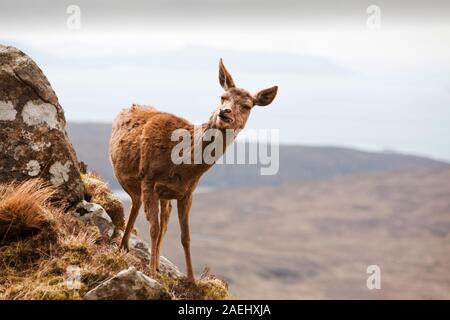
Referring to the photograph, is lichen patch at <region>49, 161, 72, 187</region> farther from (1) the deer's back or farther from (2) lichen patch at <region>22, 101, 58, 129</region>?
(1) the deer's back

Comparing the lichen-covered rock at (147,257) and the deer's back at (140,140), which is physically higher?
the deer's back at (140,140)

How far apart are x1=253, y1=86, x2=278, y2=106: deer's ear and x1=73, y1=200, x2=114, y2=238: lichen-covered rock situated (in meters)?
4.05

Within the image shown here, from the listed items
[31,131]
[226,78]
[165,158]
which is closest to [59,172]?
[31,131]

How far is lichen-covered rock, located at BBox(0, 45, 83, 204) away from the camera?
16.2 metres

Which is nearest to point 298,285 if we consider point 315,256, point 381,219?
point 315,256

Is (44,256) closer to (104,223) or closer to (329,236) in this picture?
(104,223)

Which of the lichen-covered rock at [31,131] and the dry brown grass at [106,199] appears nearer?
the lichen-covered rock at [31,131]

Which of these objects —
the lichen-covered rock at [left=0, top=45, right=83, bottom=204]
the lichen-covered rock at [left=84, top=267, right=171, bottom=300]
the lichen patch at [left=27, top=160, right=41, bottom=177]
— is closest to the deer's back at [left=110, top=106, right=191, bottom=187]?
the lichen-covered rock at [left=0, top=45, right=83, bottom=204]

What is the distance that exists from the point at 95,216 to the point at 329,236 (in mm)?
137579

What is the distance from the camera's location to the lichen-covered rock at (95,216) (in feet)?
54.5

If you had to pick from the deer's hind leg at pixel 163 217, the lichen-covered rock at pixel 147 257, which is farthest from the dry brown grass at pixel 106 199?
the deer's hind leg at pixel 163 217

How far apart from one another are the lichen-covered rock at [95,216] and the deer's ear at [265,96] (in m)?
4.05

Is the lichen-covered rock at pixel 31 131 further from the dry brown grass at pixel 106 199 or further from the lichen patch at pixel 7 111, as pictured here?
the dry brown grass at pixel 106 199
